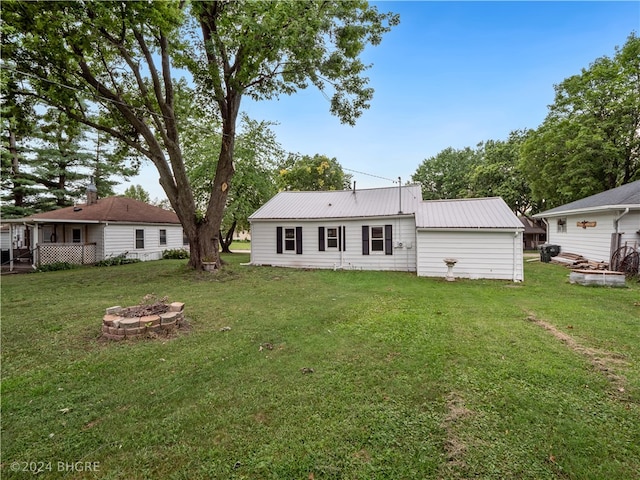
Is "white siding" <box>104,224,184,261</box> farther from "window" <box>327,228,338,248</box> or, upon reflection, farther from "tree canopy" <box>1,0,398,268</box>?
"window" <box>327,228,338,248</box>

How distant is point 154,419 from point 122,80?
545 inches

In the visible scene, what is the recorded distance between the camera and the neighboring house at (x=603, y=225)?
10164 mm

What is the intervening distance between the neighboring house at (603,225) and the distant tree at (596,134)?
5.57 meters

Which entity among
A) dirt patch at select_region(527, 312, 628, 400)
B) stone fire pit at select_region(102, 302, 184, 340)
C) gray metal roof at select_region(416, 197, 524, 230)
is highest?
gray metal roof at select_region(416, 197, 524, 230)

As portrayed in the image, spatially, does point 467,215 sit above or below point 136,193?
below

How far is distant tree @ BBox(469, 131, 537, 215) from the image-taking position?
27.9 m

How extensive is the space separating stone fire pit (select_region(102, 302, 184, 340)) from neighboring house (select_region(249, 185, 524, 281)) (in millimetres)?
8335

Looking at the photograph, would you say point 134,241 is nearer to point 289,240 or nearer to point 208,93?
point 289,240

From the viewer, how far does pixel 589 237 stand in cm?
1249

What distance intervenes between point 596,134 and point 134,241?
1127 inches

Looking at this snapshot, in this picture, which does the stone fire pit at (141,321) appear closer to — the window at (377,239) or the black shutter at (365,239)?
the black shutter at (365,239)

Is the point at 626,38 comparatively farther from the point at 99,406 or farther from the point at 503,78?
the point at 99,406

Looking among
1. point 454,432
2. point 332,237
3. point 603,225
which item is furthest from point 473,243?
point 454,432

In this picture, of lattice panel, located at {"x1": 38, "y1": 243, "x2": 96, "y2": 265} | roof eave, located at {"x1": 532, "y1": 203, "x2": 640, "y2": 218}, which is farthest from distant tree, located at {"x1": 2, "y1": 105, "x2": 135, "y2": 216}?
roof eave, located at {"x1": 532, "y1": 203, "x2": 640, "y2": 218}
